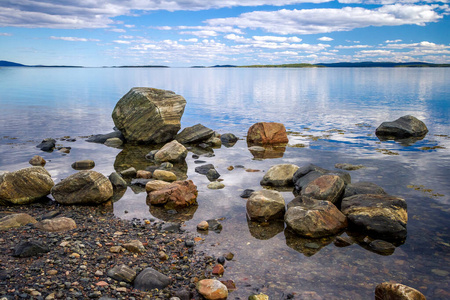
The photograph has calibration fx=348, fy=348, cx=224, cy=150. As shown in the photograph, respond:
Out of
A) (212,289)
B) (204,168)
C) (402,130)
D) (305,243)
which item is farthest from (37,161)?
(402,130)

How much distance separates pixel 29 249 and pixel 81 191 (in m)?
4.81

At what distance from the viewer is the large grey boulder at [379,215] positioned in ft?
34.5

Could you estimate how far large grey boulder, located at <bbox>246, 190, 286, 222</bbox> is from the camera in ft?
38.5

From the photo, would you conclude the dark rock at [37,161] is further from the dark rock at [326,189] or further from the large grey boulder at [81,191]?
the dark rock at [326,189]

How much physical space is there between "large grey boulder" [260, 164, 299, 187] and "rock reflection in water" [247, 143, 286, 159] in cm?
500

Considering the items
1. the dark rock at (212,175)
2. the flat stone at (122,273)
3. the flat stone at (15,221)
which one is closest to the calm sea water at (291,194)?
the dark rock at (212,175)

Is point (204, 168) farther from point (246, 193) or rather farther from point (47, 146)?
point (47, 146)

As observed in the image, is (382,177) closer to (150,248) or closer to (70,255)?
(150,248)

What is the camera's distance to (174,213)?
41.1 ft

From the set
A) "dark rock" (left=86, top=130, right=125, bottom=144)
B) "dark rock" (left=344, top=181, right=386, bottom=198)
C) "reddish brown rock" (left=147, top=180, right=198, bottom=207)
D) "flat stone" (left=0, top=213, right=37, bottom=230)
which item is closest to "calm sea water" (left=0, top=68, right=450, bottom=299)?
"reddish brown rock" (left=147, top=180, right=198, bottom=207)

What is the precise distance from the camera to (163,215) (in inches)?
486

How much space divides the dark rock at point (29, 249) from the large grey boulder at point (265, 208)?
625cm

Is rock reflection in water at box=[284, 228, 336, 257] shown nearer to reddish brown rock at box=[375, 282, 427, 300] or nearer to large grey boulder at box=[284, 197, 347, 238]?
large grey boulder at box=[284, 197, 347, 238]

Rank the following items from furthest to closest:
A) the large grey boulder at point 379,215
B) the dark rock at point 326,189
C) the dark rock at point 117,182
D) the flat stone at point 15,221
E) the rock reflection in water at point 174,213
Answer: the dark rock at point 117,182
the dark rock at point 326,189
the rock reflection in water at point 174,213
the large grey boulder at point 379,215
the flat stone at point 15,221
